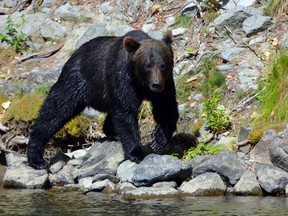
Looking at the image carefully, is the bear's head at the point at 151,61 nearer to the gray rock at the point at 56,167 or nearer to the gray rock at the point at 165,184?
the gray rock at the point at 165,184

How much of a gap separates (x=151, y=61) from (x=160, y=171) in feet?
5.18

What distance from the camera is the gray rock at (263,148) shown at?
1156 centimetres

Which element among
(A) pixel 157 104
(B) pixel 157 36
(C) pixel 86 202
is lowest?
(C) pixel 86 202

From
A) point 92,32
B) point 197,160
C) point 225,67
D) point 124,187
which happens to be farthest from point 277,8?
point 124,187

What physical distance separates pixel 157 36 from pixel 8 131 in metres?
3.53

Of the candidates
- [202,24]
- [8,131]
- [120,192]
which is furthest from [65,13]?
[120,192]

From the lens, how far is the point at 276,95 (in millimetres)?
12641

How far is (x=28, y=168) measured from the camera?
40.6ft

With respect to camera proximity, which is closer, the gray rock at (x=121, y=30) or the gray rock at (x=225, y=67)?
the gray rock at (x=225, y=67)

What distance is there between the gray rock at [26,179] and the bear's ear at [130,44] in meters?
2.12

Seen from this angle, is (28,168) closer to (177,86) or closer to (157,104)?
(157,104)

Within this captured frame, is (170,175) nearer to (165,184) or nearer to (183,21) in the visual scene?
(165,184)

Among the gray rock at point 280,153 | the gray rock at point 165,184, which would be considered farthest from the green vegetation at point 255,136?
the gray rock at point 165,184

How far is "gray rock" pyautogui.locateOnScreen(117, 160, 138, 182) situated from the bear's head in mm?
1062
